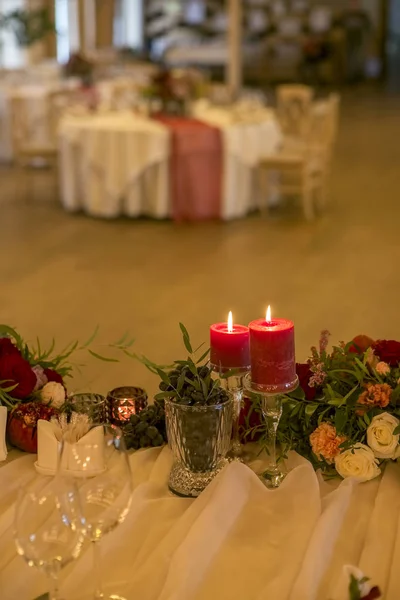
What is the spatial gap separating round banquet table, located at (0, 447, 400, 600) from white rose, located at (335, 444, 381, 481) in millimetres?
26

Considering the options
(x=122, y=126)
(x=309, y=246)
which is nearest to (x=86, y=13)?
(x=122, y=126)

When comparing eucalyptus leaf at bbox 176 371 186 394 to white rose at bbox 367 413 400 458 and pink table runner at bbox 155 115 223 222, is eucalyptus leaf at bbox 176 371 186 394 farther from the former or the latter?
pink table runner at bbox 155 115 223 222

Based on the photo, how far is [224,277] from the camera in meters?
5.98

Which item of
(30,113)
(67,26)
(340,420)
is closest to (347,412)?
(340,420)

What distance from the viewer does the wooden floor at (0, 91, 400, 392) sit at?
485 cm

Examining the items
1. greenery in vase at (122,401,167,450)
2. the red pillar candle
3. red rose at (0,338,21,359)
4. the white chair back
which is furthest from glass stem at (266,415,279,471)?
the white chair back

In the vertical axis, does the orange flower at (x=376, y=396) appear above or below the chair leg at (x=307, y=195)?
above

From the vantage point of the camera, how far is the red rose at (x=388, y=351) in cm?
218

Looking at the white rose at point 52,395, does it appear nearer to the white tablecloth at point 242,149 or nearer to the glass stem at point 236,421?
the glass stem at point 236,421

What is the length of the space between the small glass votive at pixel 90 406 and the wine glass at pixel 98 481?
0.63 m

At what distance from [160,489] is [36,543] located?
1.99 ft

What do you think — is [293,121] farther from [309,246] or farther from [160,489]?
[160,489]

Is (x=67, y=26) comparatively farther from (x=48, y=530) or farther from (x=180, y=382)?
(x=48, y=530)

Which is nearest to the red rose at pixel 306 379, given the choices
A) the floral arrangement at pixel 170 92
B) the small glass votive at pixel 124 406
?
the small glass votive at pixel 124 406
